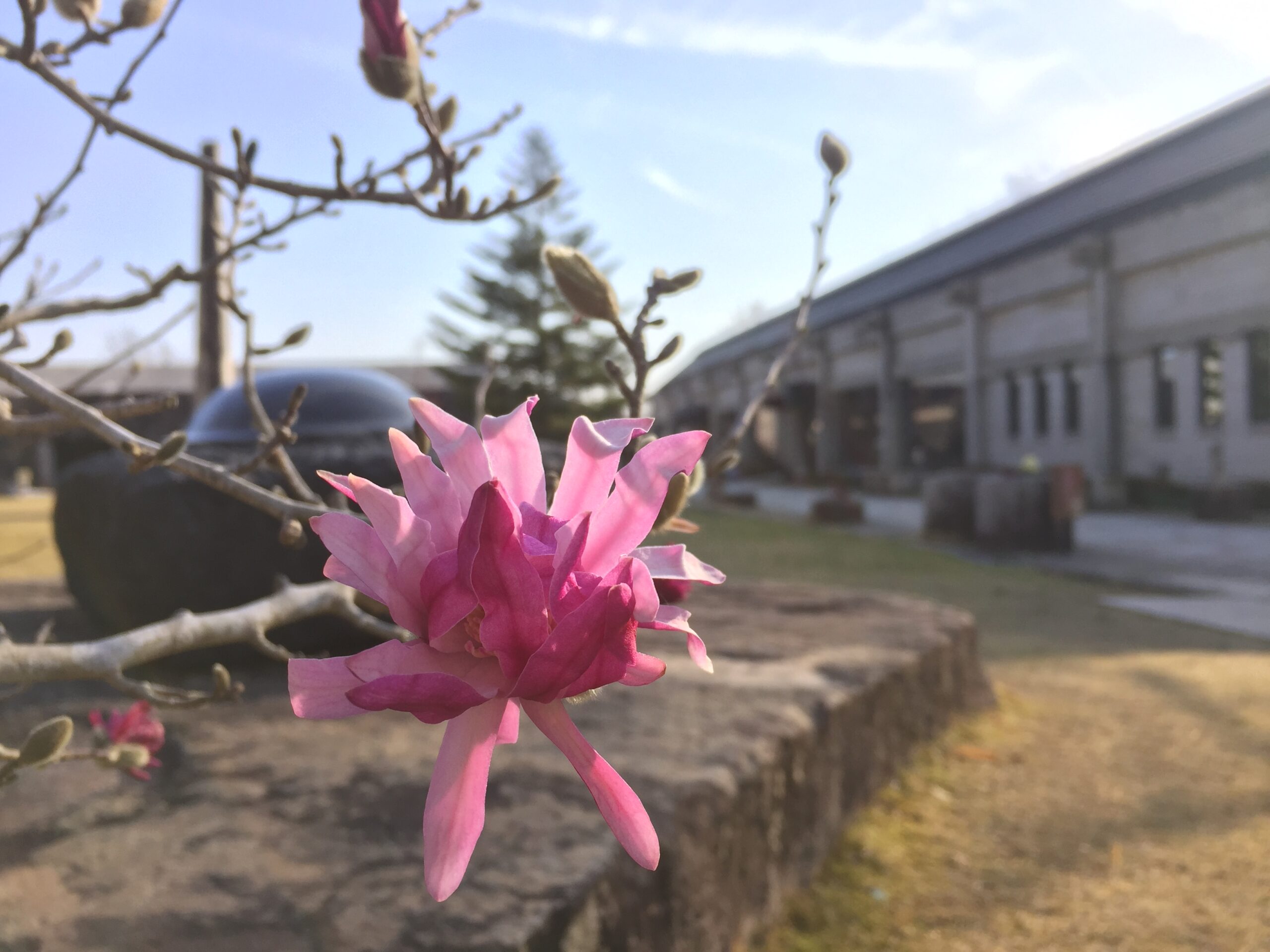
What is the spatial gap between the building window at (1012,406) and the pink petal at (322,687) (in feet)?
49.9

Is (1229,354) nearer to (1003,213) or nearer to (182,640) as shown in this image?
(1003,213)

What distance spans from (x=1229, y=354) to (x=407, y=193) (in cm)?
1219

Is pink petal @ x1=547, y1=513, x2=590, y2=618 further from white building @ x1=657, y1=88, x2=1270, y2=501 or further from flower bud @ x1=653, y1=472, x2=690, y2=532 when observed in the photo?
white building @ x1=657, y1=88, x2=1270, y2=501

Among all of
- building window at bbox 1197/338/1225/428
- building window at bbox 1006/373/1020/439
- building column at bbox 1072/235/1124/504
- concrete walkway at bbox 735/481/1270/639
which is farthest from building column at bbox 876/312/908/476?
building window at bbox 1197/338/1225/428

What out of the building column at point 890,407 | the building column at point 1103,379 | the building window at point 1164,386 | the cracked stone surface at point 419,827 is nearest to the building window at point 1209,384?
the building window at point 1164,386

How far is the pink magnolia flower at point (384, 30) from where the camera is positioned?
3.04 ft

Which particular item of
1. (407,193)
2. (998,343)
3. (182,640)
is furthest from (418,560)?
(998,343)

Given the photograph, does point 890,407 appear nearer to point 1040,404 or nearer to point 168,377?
point 1040,404

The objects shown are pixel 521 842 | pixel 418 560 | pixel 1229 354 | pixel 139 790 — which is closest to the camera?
pixel 418 560

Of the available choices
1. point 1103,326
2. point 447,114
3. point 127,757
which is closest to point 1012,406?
point 1103,326

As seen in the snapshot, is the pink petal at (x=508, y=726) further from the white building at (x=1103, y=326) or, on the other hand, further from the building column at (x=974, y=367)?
the building column at (x=974, y=367)

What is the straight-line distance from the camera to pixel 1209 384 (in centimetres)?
1127

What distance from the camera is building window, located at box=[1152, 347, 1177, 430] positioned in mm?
11711

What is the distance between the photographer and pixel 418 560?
419mm
